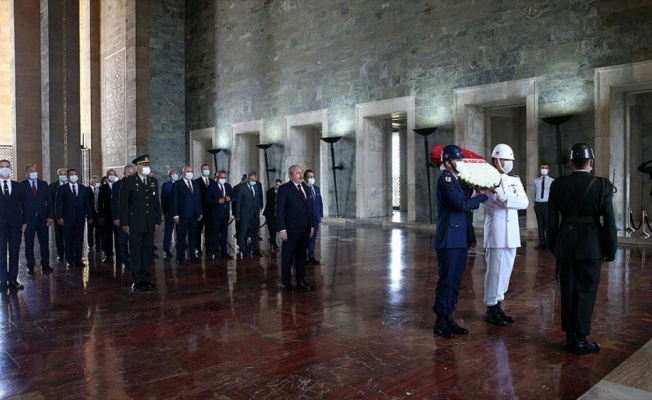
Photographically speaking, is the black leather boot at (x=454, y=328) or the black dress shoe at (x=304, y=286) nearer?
the black leather boot at (x=454, y=328)

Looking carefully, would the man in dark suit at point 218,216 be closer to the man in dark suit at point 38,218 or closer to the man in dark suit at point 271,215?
the man in dark suit at point 271,215

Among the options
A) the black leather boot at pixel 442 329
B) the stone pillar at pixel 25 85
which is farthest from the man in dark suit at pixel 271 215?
the stone pillar at pixel 25 85

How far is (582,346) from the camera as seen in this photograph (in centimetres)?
411

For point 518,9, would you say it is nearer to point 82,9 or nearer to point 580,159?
point 580,159

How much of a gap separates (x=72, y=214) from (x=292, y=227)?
4412 mm

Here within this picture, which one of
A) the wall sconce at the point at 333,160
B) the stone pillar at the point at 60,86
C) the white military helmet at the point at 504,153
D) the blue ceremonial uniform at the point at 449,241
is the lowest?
the blue ceremonial uniform at the point at 449,241

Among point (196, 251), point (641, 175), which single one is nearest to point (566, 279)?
point (196, 251)

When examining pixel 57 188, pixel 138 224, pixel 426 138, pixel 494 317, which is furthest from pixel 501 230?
pixel 426 138

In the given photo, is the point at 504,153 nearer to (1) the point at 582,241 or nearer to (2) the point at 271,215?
(1) the point at 582,241

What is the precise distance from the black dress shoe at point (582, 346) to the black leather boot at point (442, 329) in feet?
3.04

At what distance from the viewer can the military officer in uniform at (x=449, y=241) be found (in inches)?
178

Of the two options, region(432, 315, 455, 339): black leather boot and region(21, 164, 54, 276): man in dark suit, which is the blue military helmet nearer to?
region(432, 315, 455, 339): black leather boot

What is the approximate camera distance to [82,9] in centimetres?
2550

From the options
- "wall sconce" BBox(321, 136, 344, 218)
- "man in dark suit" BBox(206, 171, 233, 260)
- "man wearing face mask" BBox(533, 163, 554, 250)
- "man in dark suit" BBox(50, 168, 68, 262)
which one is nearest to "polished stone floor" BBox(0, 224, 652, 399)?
"man in dark suit" BBox(206, 171, 233, 260)
